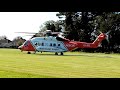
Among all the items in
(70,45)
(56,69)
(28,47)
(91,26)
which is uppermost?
(91,26)

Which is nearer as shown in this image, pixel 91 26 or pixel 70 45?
pixel 70 45

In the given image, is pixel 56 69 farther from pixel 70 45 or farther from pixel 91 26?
pixel 91 26

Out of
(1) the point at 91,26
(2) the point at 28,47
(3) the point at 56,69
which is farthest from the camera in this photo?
(1) the point at 91,26

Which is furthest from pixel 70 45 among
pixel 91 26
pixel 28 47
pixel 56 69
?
pixel 56 69

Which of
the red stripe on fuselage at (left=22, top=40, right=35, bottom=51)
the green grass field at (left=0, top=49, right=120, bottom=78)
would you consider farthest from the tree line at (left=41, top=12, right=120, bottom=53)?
the green grass field at (left=0, top=49, right=120, bottom=78)

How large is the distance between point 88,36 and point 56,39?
46.6ft

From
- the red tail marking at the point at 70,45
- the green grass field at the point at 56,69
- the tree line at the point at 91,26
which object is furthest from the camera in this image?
the tree line at the point at 91,26

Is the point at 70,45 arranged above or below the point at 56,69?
above

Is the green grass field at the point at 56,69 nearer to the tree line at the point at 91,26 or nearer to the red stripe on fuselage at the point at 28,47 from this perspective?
the red stripe on fuselage at the point at 28,47

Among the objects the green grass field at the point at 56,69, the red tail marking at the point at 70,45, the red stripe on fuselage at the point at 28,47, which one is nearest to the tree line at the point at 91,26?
the red tail marking at the point at 70,45
